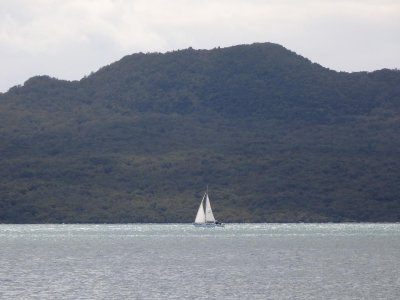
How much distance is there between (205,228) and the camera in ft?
570

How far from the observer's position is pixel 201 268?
90312mm

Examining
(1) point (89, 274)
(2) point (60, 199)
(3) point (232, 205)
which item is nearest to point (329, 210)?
(3) point (232, 205)

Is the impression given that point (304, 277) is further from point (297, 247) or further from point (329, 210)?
point (329, 210)

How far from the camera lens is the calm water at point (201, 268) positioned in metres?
71.5

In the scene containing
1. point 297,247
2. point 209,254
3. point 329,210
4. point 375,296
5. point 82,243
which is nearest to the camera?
point 375,296

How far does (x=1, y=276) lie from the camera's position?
83125 mm

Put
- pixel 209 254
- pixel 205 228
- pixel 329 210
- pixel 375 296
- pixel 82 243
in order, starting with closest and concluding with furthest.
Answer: pixel 375 296
pixel 209 254
pixel 82 243
pixel 205 228
pixel 329 210

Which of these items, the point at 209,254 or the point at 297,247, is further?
the point at 297,247

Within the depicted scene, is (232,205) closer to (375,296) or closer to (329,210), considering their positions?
(329,210)

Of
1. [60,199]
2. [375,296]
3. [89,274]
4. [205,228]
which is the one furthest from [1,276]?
[60,199]

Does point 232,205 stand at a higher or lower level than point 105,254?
higher

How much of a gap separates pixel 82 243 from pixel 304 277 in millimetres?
54988

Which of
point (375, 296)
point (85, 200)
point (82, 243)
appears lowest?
point (375, 296)

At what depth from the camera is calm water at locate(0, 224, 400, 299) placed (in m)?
71.5
